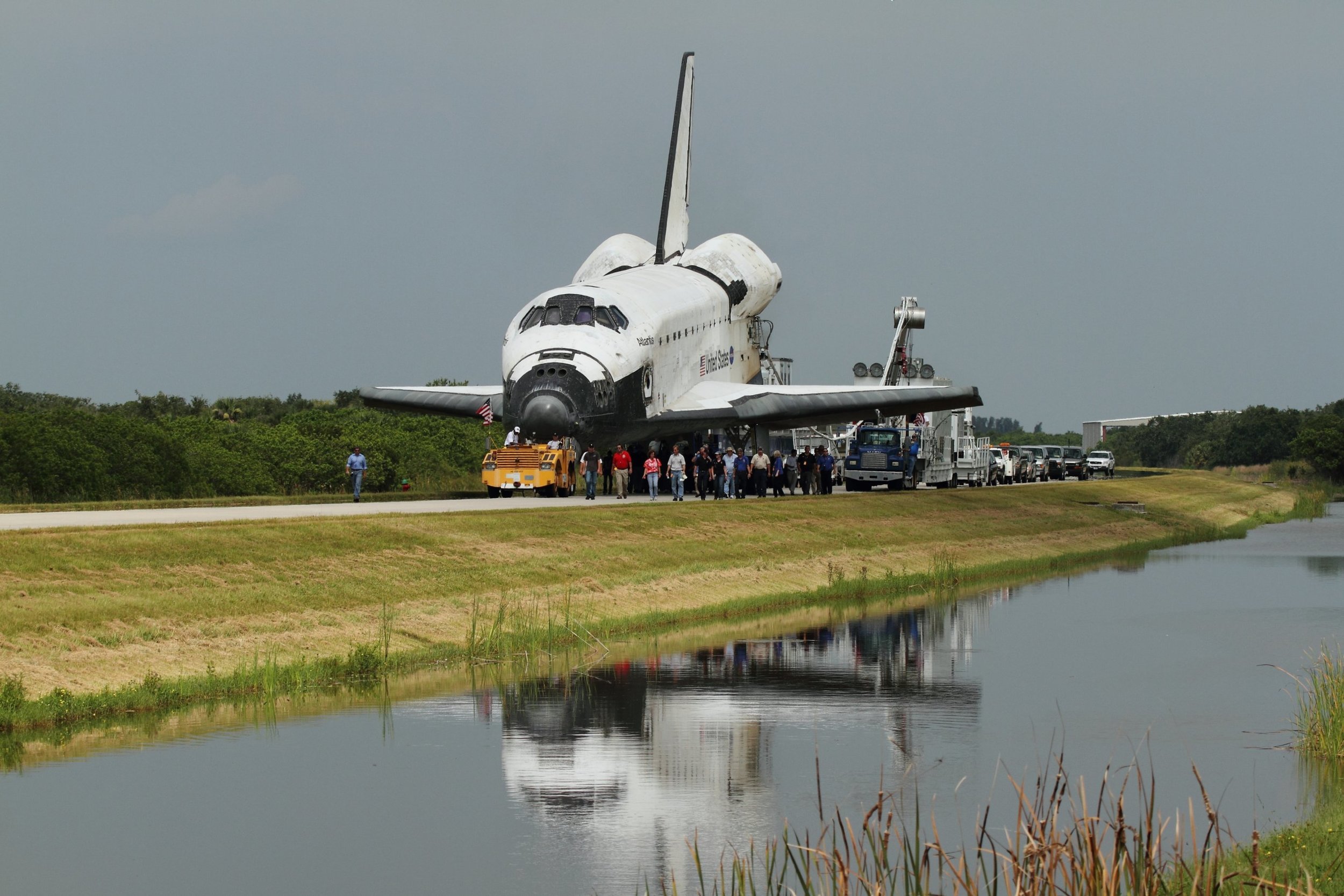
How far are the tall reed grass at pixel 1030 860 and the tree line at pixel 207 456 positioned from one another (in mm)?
27234

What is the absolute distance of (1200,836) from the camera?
9.98 m

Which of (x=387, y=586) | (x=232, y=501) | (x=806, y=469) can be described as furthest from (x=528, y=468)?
(x=387, y=586)

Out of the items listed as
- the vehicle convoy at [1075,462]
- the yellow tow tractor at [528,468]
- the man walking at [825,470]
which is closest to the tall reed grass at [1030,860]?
the yellow tow tractor at [528,468]

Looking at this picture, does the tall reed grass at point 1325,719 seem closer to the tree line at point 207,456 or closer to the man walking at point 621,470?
the man walking at point 621,470

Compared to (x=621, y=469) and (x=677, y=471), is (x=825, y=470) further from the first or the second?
(x=677, y=471)

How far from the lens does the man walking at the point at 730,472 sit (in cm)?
3356

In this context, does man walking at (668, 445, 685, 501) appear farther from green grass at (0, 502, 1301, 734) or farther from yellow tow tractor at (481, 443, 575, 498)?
green grass at (0, 502, 1301, 734)

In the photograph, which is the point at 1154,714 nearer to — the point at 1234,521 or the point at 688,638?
the point at 688,638

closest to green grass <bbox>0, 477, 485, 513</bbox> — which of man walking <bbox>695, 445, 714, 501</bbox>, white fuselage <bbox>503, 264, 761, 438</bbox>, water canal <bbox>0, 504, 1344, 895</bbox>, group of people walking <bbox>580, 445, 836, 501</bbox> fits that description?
group of people walking <bbox>580, 445, 836, 501</bbox>

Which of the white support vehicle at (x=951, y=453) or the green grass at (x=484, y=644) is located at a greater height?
the white support vehicle at (x=951, y=453)

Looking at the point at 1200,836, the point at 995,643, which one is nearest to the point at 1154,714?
the point at 1200,836

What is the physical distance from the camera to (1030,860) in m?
6.57

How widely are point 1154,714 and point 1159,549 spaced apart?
26.6 meters

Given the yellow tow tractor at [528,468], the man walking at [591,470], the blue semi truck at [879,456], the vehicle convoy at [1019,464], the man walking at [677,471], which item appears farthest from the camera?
the vehicle convoy at [1019,464]
